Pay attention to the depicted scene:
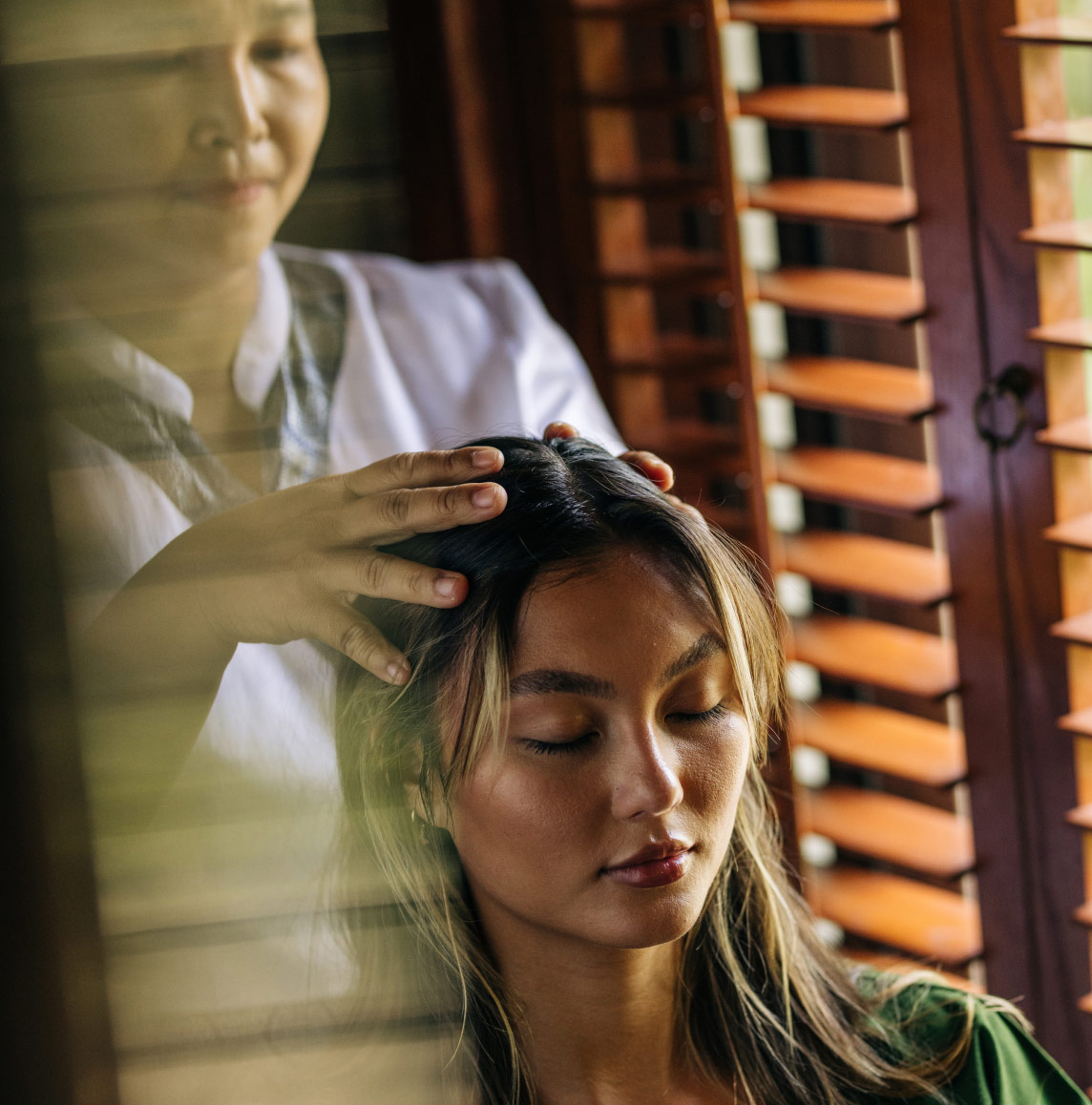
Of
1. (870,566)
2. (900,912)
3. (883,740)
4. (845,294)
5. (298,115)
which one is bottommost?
(900,912)

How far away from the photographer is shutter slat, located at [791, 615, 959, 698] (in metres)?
1.46

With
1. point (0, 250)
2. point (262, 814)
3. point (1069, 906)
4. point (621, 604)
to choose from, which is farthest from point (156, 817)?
point (1069, 906)

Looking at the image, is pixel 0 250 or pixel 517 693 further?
pixel 517 693

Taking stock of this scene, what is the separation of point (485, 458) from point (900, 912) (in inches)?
38.2

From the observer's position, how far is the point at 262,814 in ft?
1.57

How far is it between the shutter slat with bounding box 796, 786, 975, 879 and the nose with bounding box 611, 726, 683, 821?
740mm

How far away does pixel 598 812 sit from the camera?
0.85 m

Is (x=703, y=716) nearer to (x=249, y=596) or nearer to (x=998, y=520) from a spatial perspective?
(x=249, y=596)

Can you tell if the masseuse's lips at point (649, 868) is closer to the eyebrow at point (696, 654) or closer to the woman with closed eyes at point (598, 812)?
the woman with closed eyes at point (598, 812)

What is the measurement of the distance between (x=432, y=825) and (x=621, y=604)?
0.22 m

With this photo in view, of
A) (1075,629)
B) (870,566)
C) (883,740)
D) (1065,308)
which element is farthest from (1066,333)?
(883,740)

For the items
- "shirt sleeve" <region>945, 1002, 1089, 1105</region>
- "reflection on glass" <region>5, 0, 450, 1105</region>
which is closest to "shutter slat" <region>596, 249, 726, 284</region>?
"shirt sleeve" <region>945, 1002, 1089, 1105</region>

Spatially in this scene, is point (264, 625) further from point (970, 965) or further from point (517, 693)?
point (970, 965)

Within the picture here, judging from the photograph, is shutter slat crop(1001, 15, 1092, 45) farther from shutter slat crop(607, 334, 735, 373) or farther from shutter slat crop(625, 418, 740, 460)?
shutter slat crop(625, 418, 740, 460)
